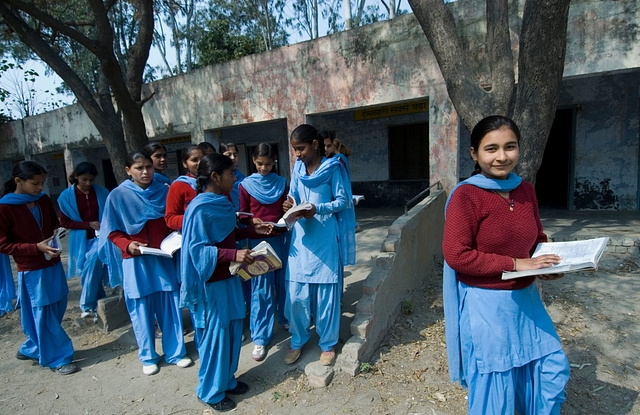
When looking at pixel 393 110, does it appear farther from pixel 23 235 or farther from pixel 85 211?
pixel 23 235

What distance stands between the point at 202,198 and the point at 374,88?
17.0 ft

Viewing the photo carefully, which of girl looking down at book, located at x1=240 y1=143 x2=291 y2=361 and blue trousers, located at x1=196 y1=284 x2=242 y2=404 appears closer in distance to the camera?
blue trousers, located at x1=196 y1=284 x2=242 y2=404

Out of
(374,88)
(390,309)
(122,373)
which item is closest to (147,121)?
(374,88)

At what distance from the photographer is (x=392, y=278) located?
11.9ft

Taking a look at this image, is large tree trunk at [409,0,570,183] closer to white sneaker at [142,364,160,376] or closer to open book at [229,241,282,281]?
open book at [229,241,282,281]

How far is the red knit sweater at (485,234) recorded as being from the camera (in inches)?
67.6

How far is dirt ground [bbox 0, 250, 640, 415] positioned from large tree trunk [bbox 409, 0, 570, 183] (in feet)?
5.18

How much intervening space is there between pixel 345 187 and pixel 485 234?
1.42 meters

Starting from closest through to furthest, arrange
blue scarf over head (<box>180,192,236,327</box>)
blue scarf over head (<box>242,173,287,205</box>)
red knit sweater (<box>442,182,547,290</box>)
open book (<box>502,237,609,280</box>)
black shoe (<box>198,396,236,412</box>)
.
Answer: open book (<box>502,237,609,280</box>) < red knit sweater (<box>442,182,547,290</box>) < blue scarf over head (<box>180,192,236,327</box>) < black shoe (<box>198,396,236,412</box>) < blue scarf over head (<box>242,173,287,205</box>)

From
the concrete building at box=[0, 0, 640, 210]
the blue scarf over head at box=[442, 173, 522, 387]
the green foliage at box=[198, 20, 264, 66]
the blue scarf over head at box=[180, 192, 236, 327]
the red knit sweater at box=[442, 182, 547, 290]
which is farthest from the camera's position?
the green foliage at box=[198, 20, 264, 66]

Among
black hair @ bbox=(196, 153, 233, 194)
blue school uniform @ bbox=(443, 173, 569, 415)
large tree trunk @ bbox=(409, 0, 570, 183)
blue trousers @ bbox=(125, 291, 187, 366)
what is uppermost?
large tree trunk @ bbox=(409, 0, 570, 183)

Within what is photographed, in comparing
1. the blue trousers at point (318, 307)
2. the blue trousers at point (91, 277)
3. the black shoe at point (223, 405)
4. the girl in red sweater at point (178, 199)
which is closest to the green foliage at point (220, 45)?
the blue trousers at point (91, 277)

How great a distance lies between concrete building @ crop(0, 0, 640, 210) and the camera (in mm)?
5520

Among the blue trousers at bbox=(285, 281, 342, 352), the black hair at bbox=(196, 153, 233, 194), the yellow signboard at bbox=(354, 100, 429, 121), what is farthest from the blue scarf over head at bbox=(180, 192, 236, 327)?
the yellow signboard at bbox=(354, 100, 429, 121)
